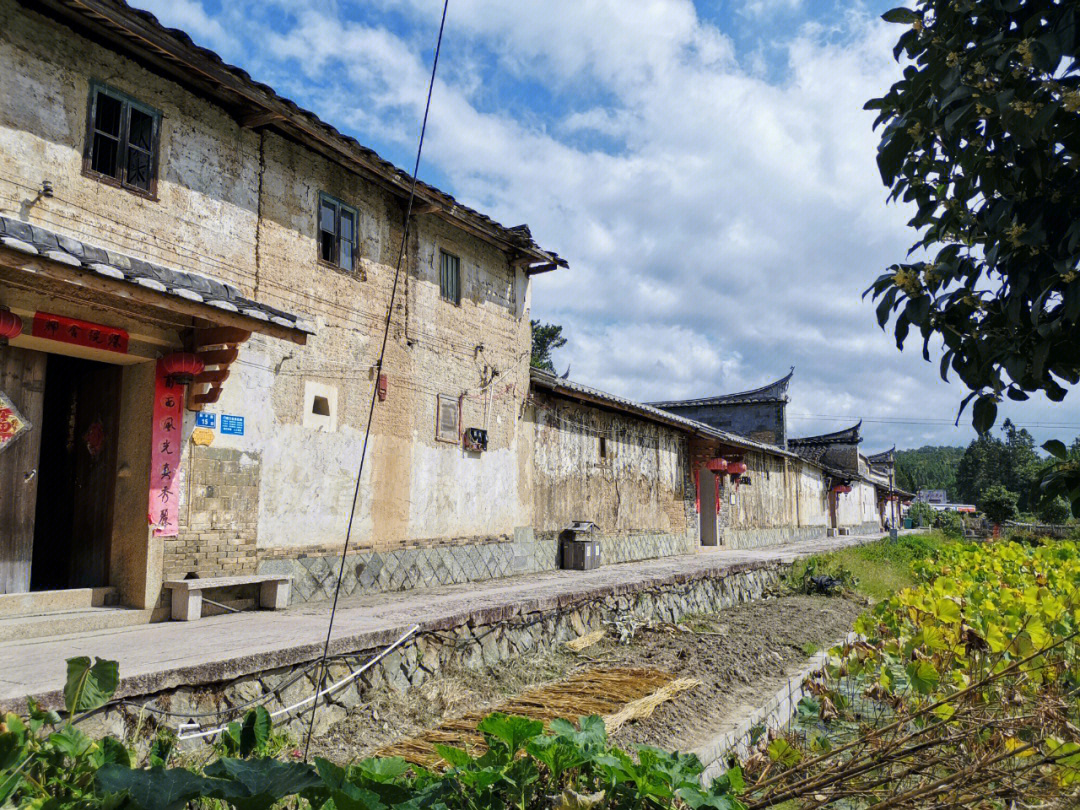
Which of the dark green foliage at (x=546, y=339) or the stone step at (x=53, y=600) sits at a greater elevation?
the dark green foliage at (x=546, y=339)

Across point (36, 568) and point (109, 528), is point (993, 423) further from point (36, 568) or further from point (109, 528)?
point (36, 568)

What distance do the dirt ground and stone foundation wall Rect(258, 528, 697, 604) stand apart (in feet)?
7.81

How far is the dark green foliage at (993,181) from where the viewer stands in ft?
6.23

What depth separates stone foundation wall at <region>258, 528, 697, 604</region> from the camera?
317 inches

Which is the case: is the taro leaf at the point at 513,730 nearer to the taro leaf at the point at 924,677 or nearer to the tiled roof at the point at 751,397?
the taro leaf at the point at 924,677

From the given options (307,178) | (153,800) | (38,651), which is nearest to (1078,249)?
(153,800)

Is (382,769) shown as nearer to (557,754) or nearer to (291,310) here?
(557,754)

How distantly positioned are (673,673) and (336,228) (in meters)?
6.08

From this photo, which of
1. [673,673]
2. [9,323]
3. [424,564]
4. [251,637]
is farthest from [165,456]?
[673,673]

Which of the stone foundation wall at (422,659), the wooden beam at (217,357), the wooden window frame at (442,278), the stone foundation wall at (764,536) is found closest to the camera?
the stone foundation wall at (422,659)

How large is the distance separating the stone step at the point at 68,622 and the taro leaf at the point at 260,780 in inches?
201

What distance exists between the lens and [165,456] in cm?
666

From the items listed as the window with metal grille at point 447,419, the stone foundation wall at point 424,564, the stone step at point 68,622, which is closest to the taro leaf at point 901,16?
the stone step at point 68,622

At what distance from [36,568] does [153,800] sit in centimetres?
720
